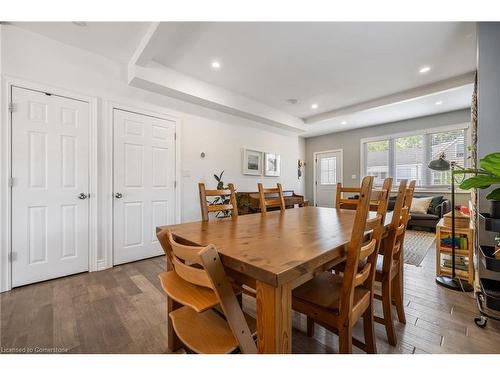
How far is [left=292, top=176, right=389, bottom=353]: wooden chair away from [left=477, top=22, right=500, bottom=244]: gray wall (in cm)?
147

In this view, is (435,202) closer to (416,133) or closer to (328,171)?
(416,133)

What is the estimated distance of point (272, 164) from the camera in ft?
16.7

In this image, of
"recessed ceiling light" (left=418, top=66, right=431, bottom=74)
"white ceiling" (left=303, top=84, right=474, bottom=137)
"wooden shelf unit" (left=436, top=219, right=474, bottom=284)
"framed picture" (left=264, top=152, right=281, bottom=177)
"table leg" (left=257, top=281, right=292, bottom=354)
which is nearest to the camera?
"table leg" (left=257, top=281, right=292, bottom=354)

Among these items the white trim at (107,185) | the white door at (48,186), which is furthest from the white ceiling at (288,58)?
the white door at (48,186)

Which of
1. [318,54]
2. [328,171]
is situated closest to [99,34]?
[318,54]

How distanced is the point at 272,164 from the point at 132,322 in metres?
4.00

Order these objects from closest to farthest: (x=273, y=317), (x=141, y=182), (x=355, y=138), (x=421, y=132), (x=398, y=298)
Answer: (x=273, y=317) < (x=398, y=298) < (x=141, y=182) < (x=421, y=132) < (x=355, y=138)

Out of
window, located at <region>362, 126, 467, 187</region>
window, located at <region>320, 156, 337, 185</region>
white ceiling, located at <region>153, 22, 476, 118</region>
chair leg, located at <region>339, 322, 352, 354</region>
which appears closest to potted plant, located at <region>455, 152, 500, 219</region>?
chair leg, located at <region>339, 322, 352, 354</region>

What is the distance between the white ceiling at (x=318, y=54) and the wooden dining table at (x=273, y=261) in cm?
215

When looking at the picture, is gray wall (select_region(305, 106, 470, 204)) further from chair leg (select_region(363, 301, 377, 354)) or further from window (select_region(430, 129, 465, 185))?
chair leg (select_region(363, 301, 377, 354))

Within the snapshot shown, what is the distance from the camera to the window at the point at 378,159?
5902 millimetres

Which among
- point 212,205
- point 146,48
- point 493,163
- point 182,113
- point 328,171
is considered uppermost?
point 146,48

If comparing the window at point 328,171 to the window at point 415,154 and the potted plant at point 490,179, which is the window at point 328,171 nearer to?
the window at point 415,154

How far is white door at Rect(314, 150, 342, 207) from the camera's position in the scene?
266 inches
